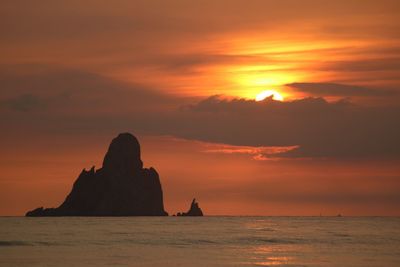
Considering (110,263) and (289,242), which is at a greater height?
(289,242)

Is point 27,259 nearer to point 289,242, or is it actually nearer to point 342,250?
point 342,250

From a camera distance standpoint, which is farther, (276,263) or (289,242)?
(289,242)

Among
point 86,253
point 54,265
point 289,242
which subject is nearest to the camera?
point 54,265

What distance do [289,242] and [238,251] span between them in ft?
72.6

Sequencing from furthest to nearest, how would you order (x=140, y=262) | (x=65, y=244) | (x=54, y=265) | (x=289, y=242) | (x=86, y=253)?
(x=289, y=242), (x=65, y=244), (x=86, y=253), (x=140, y=262), (x=54, y=265)

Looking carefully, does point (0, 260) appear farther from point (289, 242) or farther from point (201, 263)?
point (289, 242)

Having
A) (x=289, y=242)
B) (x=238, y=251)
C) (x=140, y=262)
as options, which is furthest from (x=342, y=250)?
(x=140, y=262)

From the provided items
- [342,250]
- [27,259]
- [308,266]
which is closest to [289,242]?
[342,250]

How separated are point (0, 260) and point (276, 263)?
25304 mm

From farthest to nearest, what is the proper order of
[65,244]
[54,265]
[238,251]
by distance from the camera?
[65,244], [238,251], [54,265]

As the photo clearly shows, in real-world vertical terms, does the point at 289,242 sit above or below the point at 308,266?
above

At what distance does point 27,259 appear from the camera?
248 feet

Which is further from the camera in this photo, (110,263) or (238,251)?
(238,251)

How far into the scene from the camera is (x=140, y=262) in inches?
2933
